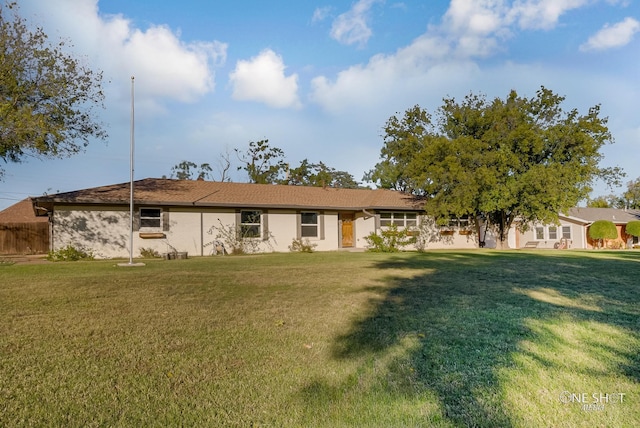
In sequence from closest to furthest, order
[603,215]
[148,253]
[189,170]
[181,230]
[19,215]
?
[148,253]
[181,230]
[19,215]
[603,215]
[189,170]

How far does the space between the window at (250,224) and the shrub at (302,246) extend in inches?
73.7

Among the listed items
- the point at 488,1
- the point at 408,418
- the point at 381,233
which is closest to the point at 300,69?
the point at 488,1

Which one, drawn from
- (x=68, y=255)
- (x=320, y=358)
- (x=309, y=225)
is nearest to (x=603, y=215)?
(x=309, y=225)

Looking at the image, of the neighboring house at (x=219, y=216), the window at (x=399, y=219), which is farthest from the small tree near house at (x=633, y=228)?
the window at (x=399, y=219)

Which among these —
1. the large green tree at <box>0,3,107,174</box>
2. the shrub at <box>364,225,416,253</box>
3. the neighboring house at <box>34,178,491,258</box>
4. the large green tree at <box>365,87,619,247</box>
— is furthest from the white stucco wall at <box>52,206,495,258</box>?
the large green tree at <box>365,87,619,247</box>

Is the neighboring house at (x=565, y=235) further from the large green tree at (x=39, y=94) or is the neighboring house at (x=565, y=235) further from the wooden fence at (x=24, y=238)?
the wooden fence at (x=24, y=238)

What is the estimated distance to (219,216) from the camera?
18.6 meters

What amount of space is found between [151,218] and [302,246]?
23.6ft

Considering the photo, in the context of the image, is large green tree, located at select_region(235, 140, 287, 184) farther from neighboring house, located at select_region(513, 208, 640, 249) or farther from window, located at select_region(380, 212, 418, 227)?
neighboring house, located at select_region(513, 208, 640, 249)

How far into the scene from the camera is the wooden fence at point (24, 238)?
2191 centimetres

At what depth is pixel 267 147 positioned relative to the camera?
38938 millimetres

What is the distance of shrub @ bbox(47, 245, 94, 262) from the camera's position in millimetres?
14797

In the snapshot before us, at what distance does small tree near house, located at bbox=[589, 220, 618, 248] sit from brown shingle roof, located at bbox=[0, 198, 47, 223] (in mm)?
39331

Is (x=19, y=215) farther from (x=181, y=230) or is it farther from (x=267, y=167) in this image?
(x=267, y=167)
